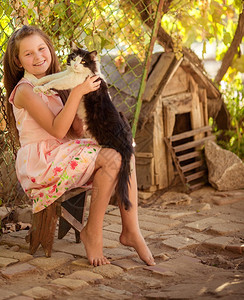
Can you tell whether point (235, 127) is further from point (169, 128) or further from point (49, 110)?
point (49, 110)

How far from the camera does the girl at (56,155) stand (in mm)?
2717

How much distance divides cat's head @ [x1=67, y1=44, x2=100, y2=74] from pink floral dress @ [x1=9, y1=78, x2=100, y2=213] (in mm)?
320

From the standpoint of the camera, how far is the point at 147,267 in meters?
2.72

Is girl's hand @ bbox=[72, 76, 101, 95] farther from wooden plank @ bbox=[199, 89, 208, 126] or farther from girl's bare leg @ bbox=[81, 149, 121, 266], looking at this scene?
wooden plank @ bbox=[199, 89, 208, 126]

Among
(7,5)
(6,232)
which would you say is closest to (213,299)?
(6,232)

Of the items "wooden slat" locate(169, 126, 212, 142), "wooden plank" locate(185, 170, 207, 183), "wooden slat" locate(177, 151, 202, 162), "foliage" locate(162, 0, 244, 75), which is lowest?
"wooden plank" locate(185, 170, 207, 183)

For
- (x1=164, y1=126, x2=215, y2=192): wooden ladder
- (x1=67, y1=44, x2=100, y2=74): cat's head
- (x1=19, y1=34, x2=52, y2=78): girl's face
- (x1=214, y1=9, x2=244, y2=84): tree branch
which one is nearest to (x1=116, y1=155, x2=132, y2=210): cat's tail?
(x1=67, y1=44, x2=100, y2=74): cat's head

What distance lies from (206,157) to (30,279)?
312 cm

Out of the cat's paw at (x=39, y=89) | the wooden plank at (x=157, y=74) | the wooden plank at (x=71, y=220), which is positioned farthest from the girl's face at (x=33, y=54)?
the wooden plank at (x=157, y=74)

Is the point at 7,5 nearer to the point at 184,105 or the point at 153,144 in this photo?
the point at 153,144

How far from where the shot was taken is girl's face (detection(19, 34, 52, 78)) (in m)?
2.87

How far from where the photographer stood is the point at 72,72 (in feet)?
8.93

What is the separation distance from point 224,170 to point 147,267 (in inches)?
98.3

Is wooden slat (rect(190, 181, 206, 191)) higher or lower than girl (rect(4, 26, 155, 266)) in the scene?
lower
